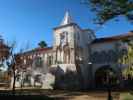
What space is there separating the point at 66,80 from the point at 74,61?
4.23 metres

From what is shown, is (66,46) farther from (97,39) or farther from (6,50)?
(6,50)

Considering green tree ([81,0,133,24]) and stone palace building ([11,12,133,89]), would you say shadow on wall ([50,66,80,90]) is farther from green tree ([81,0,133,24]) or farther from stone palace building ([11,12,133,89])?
green tree ([81,0,133,24])

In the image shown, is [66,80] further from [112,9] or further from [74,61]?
[112,9]

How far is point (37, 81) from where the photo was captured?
51812 millimetres

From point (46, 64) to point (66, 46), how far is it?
7.41 meters

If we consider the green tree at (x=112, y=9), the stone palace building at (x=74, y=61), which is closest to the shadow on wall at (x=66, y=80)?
the stone palace building at (x=74, y=61)

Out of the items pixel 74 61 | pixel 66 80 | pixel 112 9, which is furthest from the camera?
pixel 74 61

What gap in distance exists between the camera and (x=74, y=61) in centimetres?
4666

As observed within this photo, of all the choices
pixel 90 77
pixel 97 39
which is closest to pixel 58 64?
pixel 90 77

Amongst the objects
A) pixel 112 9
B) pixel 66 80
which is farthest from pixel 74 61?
pixel 112 9

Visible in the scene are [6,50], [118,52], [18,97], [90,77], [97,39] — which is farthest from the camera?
[97,39]

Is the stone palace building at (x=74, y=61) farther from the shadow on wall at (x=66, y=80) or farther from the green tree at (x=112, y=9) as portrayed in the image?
the green tree at (x=112, y=9)

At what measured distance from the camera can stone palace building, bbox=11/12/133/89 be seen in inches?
1788

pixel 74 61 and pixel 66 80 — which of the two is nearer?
pixel 66 80
